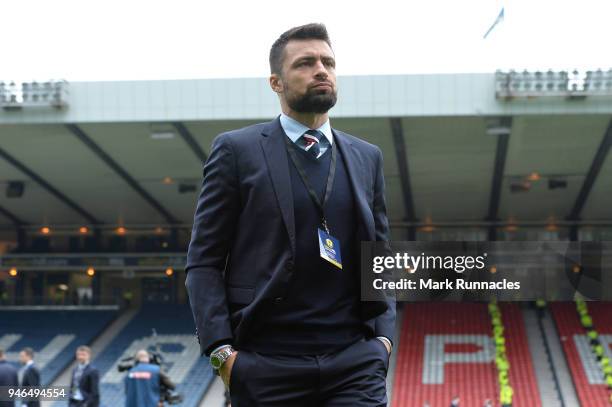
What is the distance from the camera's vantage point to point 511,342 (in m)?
29.1

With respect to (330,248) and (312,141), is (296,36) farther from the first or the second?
(330,248)

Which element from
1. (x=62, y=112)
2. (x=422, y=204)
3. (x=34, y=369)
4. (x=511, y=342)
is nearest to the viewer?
(x=34, y=369)

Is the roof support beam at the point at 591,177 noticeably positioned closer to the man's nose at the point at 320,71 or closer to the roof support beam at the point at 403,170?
the roof support beam at the point at 403,170

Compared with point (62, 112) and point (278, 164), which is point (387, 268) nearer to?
point (278, 164)

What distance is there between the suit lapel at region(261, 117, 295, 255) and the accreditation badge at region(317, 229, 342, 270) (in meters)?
0.10

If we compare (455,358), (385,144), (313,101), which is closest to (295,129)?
(313,101)

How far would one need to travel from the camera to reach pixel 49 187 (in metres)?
30.5

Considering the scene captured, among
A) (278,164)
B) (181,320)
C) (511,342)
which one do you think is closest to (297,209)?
(278,164)

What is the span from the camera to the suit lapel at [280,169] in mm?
3561

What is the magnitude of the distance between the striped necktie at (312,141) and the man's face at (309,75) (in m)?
0.09

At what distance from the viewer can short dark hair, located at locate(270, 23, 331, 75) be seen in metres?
3.73

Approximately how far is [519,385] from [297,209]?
77.6 ft

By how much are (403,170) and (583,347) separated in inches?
269

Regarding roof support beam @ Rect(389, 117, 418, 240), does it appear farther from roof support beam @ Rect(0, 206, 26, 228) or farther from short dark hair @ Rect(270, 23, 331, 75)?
short dark hair @ Rect(270, 23, 331, 75)
